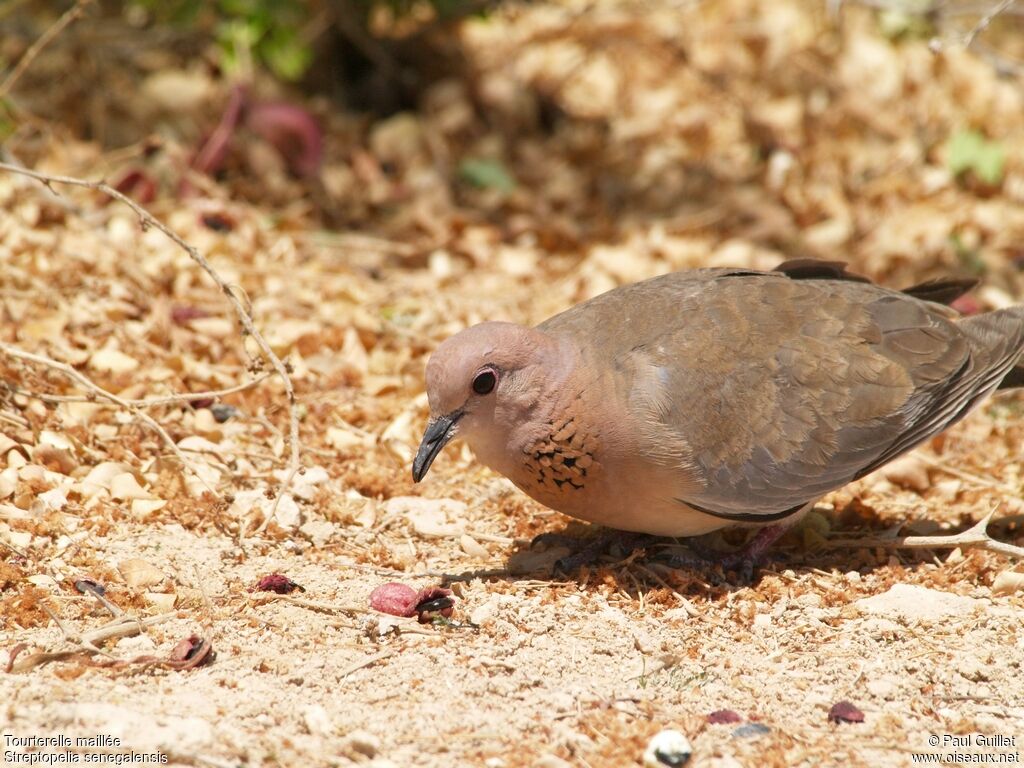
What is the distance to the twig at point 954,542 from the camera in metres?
4.44

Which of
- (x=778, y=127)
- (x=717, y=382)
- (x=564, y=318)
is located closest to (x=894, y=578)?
(x=717, y=382)

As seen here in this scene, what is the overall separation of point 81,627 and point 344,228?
3.81 m

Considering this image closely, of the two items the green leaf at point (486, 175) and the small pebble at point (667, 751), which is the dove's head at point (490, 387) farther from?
the green leaf at point (486, 175)

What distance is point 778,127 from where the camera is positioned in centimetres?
825

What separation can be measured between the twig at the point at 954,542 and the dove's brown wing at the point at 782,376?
0.29m

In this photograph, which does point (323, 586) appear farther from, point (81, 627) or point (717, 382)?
point (717, 382)

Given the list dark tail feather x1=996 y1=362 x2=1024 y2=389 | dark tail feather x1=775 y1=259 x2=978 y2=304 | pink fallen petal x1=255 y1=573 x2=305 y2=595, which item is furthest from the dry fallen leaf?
dark tail feather x1=996 y1=362 x2=1024 y2=389

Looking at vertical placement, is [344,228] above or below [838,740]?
above

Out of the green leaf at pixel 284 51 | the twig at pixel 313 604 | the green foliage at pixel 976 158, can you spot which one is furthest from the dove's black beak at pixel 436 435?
the green foliage at pixel 976 158

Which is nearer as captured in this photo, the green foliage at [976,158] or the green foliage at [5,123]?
the green foliage at [5,123]

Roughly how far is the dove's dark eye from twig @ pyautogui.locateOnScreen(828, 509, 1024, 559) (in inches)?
60.0

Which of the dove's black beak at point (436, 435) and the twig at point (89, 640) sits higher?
the dove's black beak at point (436, 435)

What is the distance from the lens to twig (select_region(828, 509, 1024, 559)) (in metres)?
4.44

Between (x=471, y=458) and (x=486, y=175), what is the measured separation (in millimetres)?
2929
